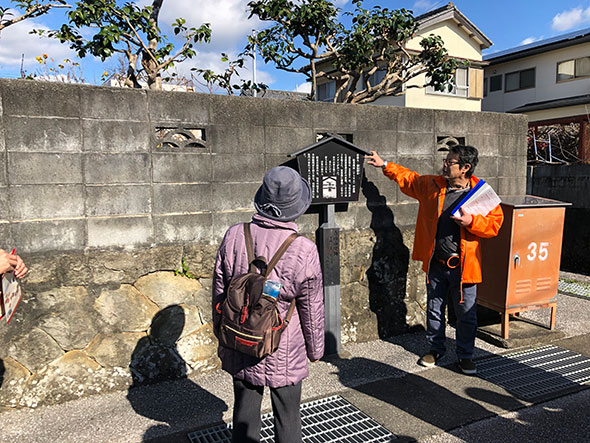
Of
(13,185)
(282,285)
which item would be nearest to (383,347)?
(282,285)

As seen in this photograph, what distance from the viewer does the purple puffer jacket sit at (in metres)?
2.35

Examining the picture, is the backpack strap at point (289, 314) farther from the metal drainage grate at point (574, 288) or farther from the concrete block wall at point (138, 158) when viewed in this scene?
the metal drainage grate at point (574, 288)

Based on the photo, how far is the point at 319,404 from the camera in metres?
3.65

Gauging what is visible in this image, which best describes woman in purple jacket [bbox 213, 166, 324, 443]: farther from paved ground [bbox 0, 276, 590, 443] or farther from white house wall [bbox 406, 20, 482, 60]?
white house wall [bbox 406, 20, 482, 60]

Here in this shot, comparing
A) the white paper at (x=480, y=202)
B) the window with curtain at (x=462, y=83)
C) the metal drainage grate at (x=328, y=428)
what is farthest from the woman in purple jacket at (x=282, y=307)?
the window with curtain at (x=462, y=83)

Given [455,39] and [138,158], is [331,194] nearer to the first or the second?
[138,158]

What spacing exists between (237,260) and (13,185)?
2242 millimetres

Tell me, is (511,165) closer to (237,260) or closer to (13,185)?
(237,260)

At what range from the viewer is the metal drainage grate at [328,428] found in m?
3.15

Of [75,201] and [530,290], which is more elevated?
[75,201]

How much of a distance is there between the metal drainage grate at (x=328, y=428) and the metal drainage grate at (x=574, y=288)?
523cm

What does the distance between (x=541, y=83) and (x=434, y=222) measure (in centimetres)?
2012

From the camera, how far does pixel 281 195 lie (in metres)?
2.35

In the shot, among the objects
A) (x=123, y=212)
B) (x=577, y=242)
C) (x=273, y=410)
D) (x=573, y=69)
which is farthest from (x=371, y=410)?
(x=573, y=69)
